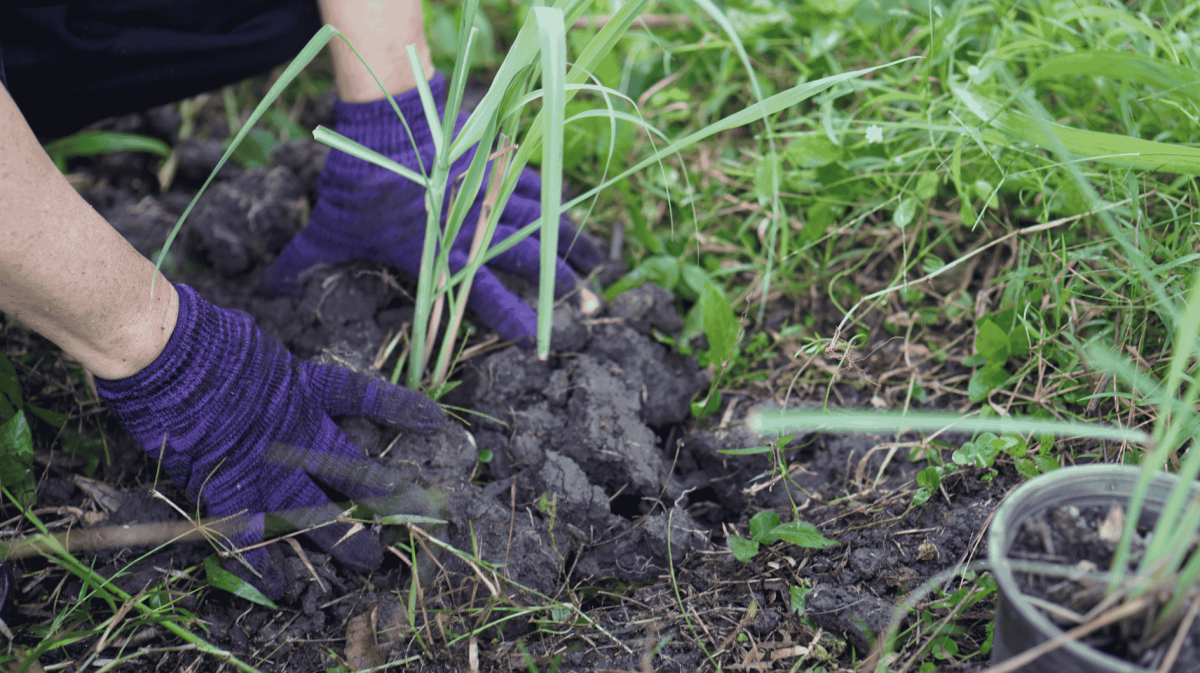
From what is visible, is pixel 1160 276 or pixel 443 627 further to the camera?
pixel 1160 276

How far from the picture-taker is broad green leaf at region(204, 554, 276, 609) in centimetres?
106

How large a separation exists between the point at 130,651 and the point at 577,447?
0.71m

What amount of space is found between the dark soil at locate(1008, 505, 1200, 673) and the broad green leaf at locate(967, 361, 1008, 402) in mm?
497

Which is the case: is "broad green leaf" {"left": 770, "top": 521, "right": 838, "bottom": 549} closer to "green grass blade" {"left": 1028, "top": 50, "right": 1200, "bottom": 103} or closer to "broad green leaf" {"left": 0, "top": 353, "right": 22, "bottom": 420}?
"green grass blade" {"left": 1028, "top": 50, "right": 1200, "bottom": 103}

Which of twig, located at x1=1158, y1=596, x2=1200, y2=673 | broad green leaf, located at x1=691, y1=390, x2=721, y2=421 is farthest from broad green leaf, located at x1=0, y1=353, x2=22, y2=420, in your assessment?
twig, located at x1=1158, y1=596, x2=1200, y2=673

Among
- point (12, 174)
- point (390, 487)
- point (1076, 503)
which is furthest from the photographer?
point (390, 487)

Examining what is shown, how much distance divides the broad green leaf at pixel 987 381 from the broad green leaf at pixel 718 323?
413mm

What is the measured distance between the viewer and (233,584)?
3.49ft

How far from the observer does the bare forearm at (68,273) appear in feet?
2.89

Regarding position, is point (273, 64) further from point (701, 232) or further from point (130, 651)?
point (130, 651)

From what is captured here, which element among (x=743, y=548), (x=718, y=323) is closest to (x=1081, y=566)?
(x=743, y=548)

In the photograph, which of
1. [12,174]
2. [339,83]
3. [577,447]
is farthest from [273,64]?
[577,447]

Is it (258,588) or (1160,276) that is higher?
(1160,276)

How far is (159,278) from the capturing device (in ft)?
3.62
